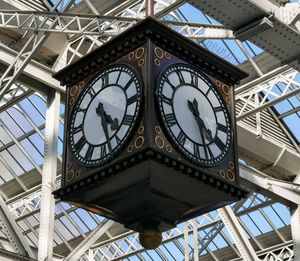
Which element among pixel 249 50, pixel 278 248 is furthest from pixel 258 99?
pixel 278 248

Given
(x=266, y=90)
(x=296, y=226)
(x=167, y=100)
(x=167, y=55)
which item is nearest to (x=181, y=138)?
(x=167, y=100)

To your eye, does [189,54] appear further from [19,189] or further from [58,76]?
[19,189]

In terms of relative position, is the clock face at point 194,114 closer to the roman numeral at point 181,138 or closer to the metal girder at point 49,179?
the roman numeral at point 181,138

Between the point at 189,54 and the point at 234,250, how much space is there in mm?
23066

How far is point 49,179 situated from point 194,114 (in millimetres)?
9254

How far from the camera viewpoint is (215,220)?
2753 cm

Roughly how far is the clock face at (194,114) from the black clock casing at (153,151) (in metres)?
0.01

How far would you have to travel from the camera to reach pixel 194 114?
737 cm

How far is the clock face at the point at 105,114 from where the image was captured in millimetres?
7086

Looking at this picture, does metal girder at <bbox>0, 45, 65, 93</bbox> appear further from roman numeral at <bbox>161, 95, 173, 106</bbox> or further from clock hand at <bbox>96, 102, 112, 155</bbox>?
roman numeral at <bbox>161, 95, 173, 106</bbox>

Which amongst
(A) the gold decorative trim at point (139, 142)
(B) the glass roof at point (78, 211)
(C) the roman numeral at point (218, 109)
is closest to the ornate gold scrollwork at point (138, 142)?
(A) the gold decorative trim at point (139, 142)

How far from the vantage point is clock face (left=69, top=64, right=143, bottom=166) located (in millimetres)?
7086

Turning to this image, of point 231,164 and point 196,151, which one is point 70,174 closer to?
point 196,151

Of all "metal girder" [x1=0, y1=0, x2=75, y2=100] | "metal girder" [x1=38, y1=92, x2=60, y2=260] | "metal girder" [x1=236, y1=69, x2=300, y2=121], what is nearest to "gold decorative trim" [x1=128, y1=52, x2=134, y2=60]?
"metal girder" [x1=0, y1=0, x2=75, y2=100]
